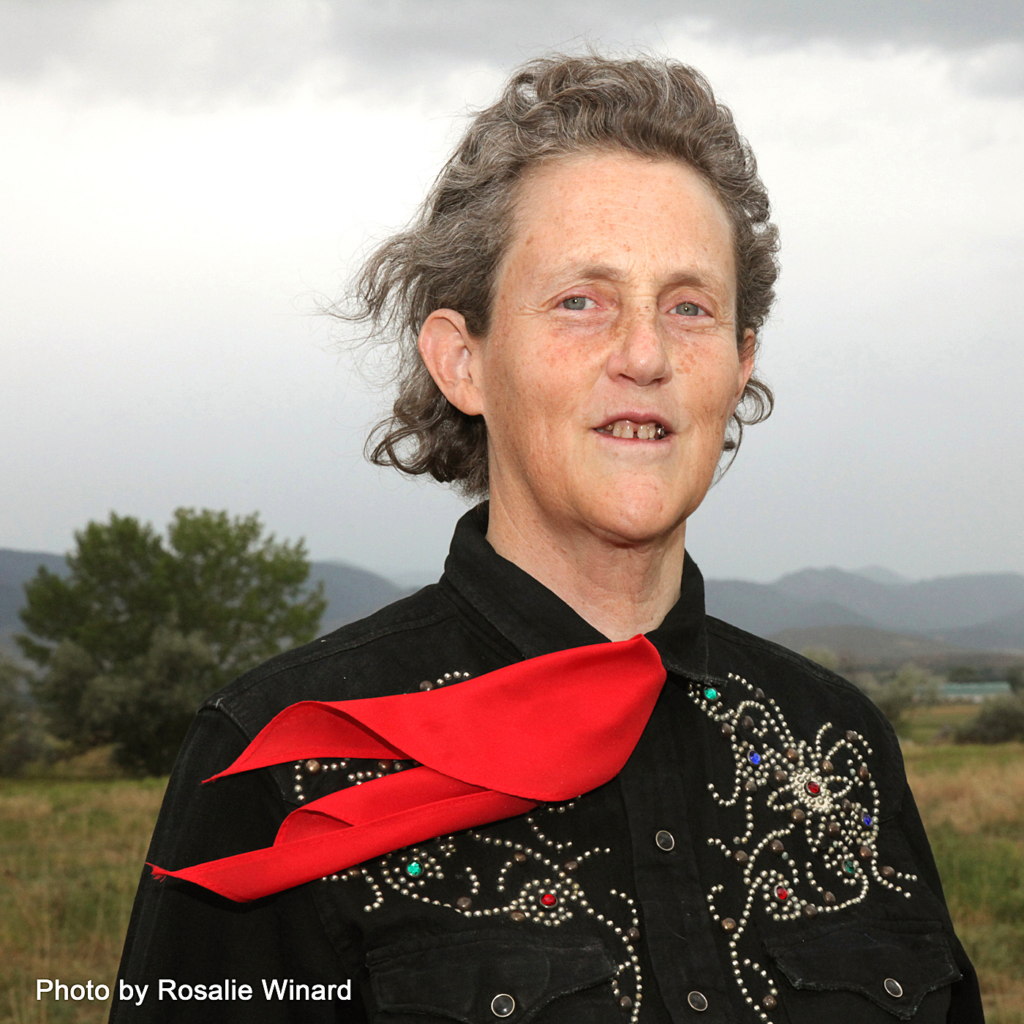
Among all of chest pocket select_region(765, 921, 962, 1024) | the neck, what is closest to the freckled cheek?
the neck

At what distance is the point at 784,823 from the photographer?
238 centimetres

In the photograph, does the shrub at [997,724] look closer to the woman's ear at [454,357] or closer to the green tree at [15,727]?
the woman's ear at [454,357]

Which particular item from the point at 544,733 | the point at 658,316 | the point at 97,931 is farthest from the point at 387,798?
the point at 97,931

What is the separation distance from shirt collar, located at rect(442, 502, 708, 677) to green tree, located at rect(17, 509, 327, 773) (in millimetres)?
35027

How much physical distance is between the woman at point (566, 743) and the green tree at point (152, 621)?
3509 centimetres

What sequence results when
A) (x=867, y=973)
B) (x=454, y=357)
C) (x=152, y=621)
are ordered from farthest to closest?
(x=152, y=621) < (x=454, y=357) < (x=867, y=973)

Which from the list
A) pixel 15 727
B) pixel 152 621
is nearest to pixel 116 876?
pixel 15 727

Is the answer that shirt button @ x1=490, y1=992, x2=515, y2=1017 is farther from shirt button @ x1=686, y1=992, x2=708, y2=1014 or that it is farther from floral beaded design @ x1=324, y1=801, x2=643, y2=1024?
shirt button @ x1=686, y1=992, x2=708, y2=1014

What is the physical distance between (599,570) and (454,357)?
631mm

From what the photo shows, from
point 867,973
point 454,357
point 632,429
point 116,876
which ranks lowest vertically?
point 116,876

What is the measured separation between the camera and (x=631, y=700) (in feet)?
7.25

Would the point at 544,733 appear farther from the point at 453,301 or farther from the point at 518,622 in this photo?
the point at 453,301

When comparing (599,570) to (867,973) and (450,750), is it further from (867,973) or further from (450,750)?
(867,973)

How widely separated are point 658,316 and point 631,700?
818 millimetres
